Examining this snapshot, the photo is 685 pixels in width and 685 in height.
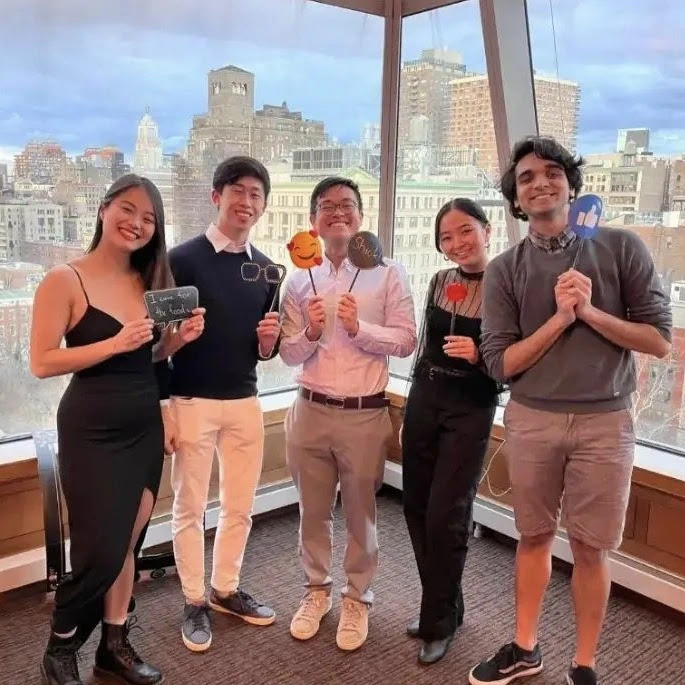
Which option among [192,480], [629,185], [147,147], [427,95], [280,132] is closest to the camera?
[192,480]

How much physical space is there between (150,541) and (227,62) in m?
2.20

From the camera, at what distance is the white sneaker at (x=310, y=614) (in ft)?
8.25

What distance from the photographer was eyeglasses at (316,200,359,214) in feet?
7.80

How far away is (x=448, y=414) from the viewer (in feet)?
7.47

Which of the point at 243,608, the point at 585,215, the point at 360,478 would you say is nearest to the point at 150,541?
the point at 243,608

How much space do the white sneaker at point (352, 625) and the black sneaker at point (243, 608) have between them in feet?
0.93

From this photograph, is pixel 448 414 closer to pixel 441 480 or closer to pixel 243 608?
pixel 441 480

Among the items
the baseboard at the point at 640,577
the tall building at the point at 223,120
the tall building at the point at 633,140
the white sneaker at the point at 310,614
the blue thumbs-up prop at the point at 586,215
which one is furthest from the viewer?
the tall building at the point at 223,120

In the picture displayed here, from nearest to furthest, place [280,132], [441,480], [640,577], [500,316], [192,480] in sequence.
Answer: [500,316] < [441,480] < [192,480] < [640,577] < [280,132]

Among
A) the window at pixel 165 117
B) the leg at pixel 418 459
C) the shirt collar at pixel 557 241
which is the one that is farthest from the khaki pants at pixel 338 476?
the window at pixel 165 117

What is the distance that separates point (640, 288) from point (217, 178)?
1400 millimetres

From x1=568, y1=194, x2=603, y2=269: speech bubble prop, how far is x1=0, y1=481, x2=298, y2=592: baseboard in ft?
6.86

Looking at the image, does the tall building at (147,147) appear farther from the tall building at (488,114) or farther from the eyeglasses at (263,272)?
the tall building at (488,114)

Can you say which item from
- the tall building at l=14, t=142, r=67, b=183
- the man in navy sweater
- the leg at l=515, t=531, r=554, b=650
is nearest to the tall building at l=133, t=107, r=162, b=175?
the tall building at l=14, t=142, r=67, b=183
